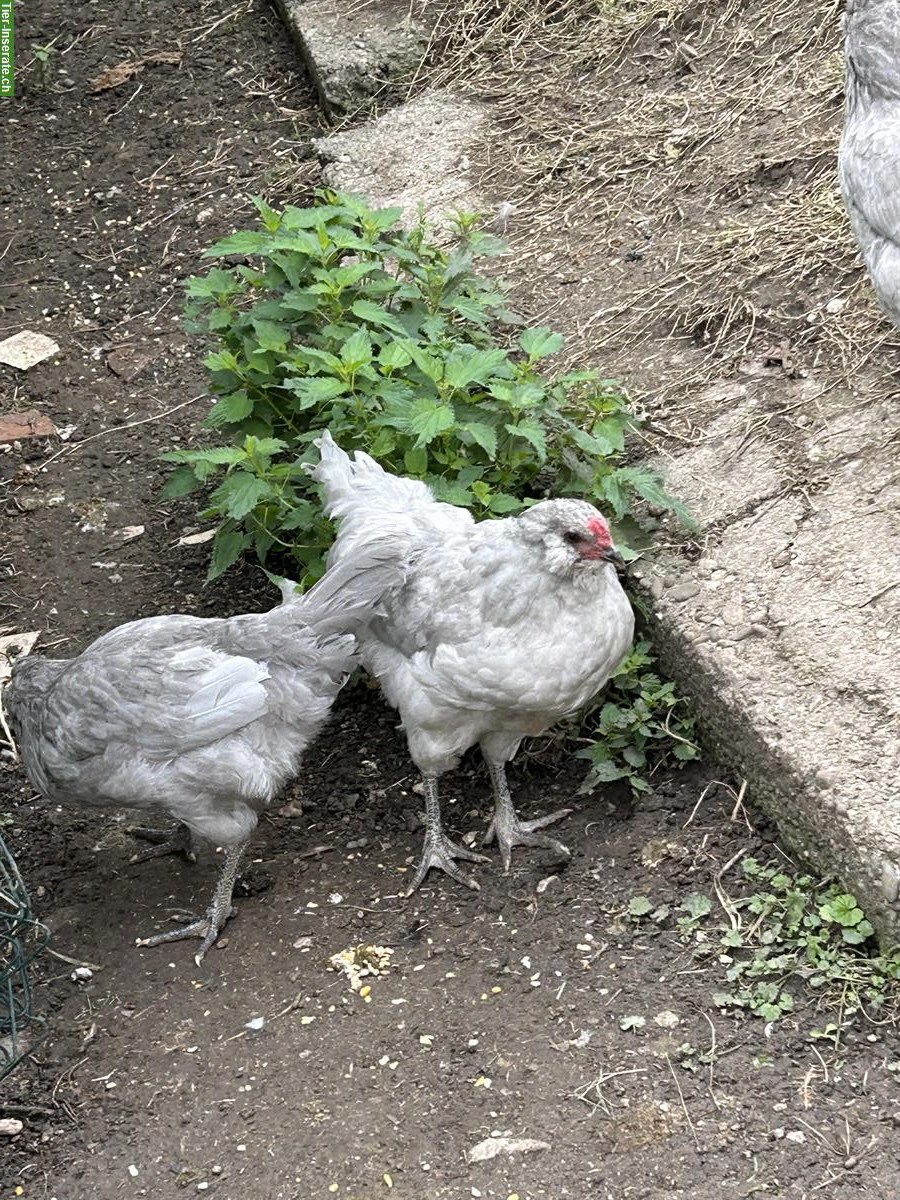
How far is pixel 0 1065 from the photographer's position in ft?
12.6

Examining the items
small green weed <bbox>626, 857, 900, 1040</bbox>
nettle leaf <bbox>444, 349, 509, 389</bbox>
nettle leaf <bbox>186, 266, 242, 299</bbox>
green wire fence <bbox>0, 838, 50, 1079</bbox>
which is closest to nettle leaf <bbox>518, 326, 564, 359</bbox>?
nettle leaf <bbox>444, 349, 509, 389</bbox>

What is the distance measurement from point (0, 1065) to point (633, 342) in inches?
146

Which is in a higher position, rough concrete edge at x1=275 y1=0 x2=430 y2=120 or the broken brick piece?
rough concrete edge at x1=275 y1=0 x2=430 y2=120

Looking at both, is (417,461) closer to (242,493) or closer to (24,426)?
(242,493)

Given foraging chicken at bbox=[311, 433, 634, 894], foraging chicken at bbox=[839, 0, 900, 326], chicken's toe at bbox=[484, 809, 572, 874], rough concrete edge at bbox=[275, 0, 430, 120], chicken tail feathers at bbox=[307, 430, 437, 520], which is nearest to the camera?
foraging chicken at bbox=[311, 433, 634, 894]

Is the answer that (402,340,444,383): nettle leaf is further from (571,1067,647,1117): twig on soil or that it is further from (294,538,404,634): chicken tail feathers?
(571,1067,647,1117): twig on soil

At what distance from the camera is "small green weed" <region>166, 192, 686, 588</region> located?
4.78 m

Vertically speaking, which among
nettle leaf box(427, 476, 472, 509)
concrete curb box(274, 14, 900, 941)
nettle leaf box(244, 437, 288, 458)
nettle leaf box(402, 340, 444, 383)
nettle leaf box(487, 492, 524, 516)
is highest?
nettle leaf box(402, 340, 444, 383)

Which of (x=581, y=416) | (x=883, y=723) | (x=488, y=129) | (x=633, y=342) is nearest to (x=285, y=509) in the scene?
(x=581, y=416)

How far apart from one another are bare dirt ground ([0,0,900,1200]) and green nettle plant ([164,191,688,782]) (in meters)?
0.56

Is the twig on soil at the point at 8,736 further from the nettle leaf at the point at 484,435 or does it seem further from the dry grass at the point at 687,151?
the dry grass at the point at 687,151

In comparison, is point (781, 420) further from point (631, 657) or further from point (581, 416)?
point (631, 657)

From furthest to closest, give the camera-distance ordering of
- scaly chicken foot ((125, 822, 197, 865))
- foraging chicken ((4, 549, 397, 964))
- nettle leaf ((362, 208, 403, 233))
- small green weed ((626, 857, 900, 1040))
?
nettle leaf ((362, 208, 403, 233))
scaly chicken foot ((125, 822, 197, 865))
foraging chicken ((4, 549, 397, 964))
small green weed ((626, 857, 900, 1040))

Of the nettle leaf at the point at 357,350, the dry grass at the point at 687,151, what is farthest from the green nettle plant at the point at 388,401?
the dry grass at the point at 687,151
